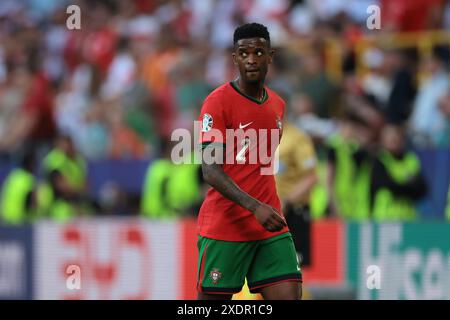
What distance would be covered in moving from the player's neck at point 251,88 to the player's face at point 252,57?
0.25 feet

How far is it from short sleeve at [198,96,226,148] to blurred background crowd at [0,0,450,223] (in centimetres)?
352

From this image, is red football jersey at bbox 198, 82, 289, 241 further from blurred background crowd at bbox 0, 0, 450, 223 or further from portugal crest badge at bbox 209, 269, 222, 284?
blurred background crowd at bbox 0, 0, 450, 223

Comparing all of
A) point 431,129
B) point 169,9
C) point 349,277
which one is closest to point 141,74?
point 169,9

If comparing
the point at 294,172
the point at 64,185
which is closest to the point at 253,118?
the point at 294,172

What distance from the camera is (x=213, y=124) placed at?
7.56 metres

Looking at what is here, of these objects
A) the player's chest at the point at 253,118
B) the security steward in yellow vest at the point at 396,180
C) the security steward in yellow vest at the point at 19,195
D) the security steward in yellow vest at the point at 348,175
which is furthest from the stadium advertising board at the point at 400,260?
the security steward in yellow vest at the point at 19,195

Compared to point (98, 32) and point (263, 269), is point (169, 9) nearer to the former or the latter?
point (98, 32)

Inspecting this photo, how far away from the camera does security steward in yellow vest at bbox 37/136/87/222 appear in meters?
15.6

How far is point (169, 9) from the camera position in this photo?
753 inches

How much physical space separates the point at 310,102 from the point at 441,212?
220 centimetres

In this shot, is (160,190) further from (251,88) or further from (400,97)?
(251,88)

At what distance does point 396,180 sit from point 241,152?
5594 mm

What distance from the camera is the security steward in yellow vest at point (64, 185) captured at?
15625mm

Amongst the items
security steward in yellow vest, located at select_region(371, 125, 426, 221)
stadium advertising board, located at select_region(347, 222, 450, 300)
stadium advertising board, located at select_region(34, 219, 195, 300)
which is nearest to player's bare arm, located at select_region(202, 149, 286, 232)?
stadium advertising board, located at select_region(347, 222, 450, 300)
